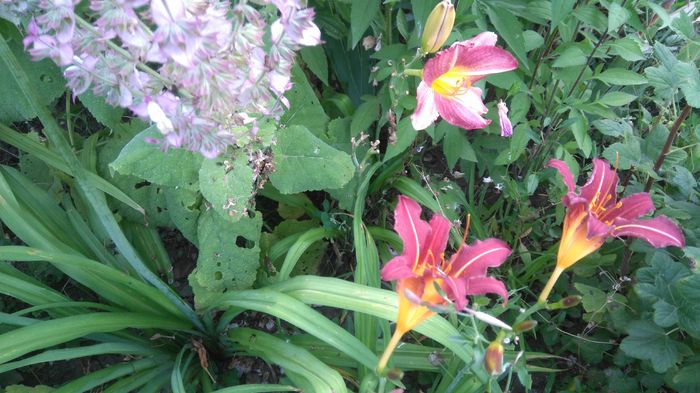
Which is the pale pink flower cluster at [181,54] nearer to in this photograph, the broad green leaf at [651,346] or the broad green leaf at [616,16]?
the broad green leaf at [616,16]

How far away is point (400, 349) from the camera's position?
143cm

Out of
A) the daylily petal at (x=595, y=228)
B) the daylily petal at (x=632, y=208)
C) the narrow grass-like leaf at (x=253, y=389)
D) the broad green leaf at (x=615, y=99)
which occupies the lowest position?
the narrow grass-like leaf at (x=253, y=389)

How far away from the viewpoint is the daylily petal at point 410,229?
0.96 m

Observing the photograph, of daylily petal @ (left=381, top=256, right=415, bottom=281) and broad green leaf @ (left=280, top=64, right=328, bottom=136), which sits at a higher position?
daylily petal @ (left=381, top=256, right=415, bottom=281)

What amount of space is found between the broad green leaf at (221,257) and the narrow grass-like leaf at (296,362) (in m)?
0.12

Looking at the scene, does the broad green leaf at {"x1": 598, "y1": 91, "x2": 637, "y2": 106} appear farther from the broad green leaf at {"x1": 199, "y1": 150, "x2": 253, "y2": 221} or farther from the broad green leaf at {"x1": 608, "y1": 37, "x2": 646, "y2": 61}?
the broad green leaf at {"x1": 199, "y1": 150, "x2": 253, "y2": 221}

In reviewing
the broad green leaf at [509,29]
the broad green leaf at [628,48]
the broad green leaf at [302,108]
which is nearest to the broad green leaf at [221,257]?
the broad green leaf at [302,108]

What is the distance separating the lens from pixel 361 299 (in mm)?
1198

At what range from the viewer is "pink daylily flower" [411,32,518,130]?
1149mm

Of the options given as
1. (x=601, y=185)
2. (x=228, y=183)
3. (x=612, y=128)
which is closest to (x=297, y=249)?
(x=228, y=183)

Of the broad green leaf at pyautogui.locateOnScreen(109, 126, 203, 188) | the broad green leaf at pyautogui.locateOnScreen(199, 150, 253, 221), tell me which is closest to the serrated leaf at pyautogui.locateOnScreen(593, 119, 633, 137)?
the broad green leaf at pyautogui.locateOnScreen(199, 150, 253, 221)

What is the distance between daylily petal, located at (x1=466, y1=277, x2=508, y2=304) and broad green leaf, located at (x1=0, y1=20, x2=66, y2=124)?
1.08 m

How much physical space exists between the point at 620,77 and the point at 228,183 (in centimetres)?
94

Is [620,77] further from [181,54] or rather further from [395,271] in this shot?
[181,54]
